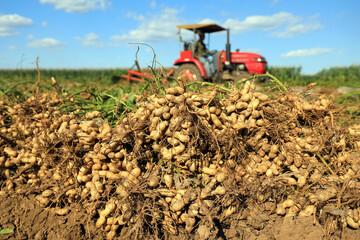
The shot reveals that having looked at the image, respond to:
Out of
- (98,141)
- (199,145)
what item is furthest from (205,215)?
(98,141)

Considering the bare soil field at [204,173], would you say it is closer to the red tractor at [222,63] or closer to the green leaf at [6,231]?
the green leaf at [6,231]

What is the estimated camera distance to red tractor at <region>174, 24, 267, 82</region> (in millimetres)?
8836

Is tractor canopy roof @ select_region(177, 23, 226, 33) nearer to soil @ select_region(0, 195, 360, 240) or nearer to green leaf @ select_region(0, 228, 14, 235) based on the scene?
soil @ select_region(0, 195, 360, 240)

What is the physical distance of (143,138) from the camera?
80.0 inches

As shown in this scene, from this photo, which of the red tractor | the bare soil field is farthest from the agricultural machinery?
the bare soil field

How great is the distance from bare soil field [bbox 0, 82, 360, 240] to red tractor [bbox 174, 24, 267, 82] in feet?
22.1

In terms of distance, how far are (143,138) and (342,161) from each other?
1.70 m

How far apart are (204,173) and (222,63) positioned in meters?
7.52

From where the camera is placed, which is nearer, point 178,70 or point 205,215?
point 205,215

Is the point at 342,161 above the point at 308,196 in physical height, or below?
above

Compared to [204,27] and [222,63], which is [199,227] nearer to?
[222,63]

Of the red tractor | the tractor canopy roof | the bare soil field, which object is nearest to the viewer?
the bare soil field

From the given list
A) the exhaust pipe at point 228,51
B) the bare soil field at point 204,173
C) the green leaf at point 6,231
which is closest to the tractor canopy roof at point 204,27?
the exhaust pipe at point 228,51

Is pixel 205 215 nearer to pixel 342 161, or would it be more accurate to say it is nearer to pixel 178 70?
pixel 342 161
